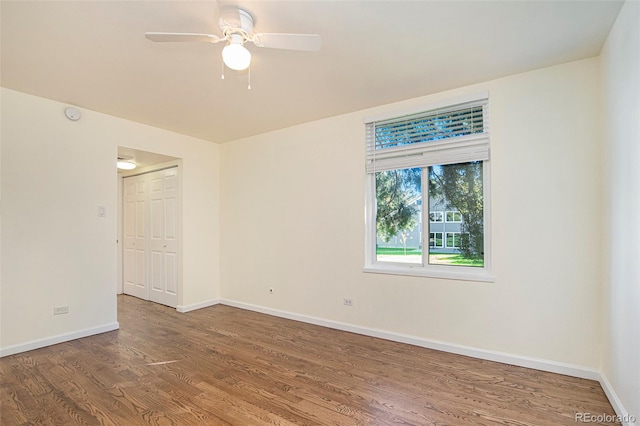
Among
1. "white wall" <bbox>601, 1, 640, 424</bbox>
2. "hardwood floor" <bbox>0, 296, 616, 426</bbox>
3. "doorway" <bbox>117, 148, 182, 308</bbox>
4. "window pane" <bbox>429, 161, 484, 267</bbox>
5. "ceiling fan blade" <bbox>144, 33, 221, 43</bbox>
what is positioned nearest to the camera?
"white wall" <bbox>601, 1, 640, 424</bbox>

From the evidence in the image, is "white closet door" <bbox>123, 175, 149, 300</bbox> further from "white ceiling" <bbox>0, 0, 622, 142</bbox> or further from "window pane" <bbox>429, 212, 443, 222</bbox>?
"window pane" <bbox>429, 212, 443, 222</bbox>

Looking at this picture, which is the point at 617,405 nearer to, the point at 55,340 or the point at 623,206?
the point at 623,206

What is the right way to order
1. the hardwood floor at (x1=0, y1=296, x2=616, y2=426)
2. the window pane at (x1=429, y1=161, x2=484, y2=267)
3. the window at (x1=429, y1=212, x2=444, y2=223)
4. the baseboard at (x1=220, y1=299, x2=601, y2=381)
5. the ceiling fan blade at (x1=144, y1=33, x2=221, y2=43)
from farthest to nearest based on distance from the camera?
the window at (x1=429, y1=212, x2=444, y2=223) < the window pane at (x1=429, y1=161, x2=484, y2=267) < the baseboard at (x1=220, y1=299, x2=601, y2=381) < the hardwood floor at (x1=0, y1=296, x2=616, y2=426) < the ceiling fan blade at (x1=144, y1=33, x2=221, y2=43)

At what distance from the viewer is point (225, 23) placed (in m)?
1.99

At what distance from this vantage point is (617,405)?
2.05m

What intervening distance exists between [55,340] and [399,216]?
3.97 m

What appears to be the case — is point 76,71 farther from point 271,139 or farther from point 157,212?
point 157,212

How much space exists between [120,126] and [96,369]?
278 centimetres

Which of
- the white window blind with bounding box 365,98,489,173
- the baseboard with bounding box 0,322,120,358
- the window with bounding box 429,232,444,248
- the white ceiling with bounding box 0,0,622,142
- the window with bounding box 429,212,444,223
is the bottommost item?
the baseboard with bounding box 0,322,120,358

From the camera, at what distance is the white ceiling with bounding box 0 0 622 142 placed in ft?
6.46

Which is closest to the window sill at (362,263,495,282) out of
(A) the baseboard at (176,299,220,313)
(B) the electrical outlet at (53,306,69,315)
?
(A) the baseboard at (176,299,220,313)

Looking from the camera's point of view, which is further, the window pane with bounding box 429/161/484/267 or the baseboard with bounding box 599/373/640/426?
the window pane with bounding box 429/161/484/267

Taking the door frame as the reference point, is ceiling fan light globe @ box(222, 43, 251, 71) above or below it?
above

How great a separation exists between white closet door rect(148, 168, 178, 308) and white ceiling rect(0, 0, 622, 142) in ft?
5.13
